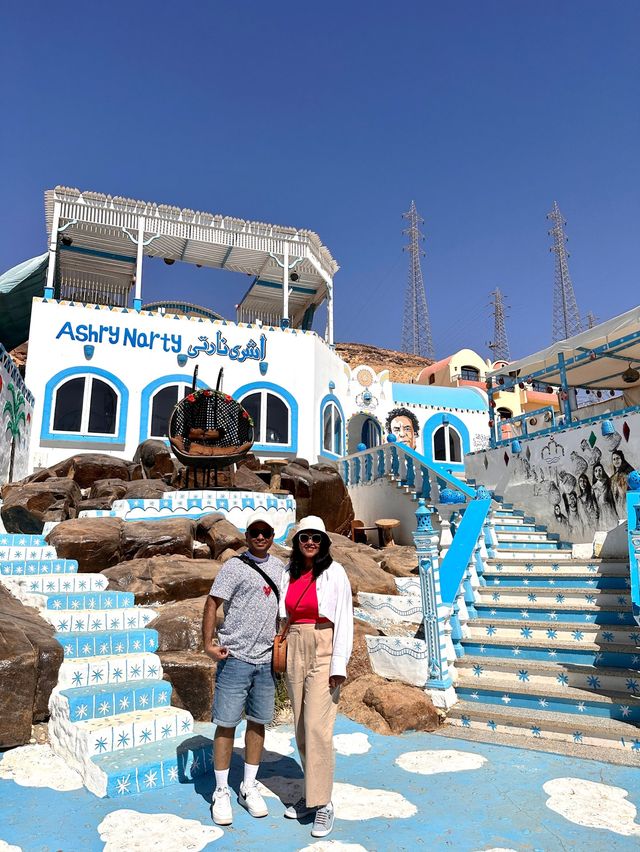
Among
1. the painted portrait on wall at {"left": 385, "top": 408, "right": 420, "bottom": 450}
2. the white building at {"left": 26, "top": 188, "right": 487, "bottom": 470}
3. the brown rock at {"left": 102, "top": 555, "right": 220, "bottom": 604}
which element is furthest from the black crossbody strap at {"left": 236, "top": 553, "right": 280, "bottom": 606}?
the painted portrait on wall at {"left": 385, "top": 408, "right": 420, "bottom": 450}

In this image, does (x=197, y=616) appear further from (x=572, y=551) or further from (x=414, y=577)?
(x=572, y=551)

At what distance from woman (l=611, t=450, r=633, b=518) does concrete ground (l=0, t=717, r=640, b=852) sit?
6014mm

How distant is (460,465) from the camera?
23172 millimetres

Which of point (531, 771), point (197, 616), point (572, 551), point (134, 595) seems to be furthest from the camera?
point (572, 551)

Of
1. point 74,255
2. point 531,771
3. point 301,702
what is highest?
point 74,255

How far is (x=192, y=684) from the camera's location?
5.10m

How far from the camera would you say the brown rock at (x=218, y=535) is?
9.20 meters

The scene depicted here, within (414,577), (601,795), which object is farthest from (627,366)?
(601,795)

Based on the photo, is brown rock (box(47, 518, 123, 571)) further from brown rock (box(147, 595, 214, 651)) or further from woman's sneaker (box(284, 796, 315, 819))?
woman's sneaker (box(284, 796, 315, 819))

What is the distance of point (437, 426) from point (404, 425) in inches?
63.4

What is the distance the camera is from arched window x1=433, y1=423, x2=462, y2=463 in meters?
24.2

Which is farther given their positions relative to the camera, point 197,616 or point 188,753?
point 197,616

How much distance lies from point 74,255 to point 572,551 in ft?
66.1

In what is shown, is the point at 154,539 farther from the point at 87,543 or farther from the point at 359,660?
the point at 359,660
